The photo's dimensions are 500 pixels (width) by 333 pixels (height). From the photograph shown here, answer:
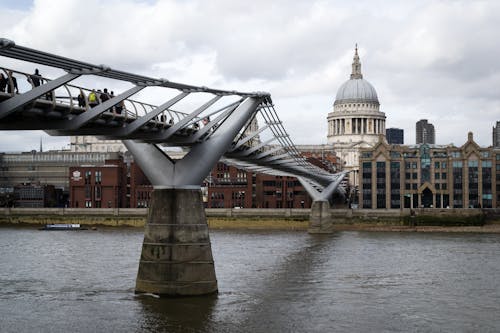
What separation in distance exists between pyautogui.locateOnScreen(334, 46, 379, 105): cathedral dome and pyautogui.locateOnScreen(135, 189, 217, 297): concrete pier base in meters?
147

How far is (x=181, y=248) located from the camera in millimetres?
32500

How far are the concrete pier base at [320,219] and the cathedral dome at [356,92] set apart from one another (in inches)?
3660

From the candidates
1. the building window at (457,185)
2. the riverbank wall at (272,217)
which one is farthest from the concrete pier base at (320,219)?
the building window at (457,185)

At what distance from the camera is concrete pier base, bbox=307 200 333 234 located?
8600 centimetres

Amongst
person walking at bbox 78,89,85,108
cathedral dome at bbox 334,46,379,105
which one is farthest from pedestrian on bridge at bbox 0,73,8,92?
cathedral dome at bbox 334,46,379,105

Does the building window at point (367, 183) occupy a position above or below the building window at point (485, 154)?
below

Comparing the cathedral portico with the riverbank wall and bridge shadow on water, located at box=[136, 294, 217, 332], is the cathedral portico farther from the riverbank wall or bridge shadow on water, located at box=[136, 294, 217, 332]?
bridge shadow on water, located at box=[136, 294, 217, 332]

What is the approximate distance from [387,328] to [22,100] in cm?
1435

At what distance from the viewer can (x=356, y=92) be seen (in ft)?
584

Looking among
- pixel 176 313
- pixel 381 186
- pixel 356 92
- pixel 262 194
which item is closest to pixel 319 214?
pixel 262 194

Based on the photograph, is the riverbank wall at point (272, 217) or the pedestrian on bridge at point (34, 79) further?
the riverbank wall at point (272, 217)

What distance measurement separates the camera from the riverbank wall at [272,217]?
3723 inches

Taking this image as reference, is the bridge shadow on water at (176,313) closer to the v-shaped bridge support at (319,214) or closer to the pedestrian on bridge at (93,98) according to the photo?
the pedestrian on bridge at (93,98)

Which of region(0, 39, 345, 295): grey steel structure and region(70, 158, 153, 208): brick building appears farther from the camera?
region(70, 158, 153, 208): brick building
